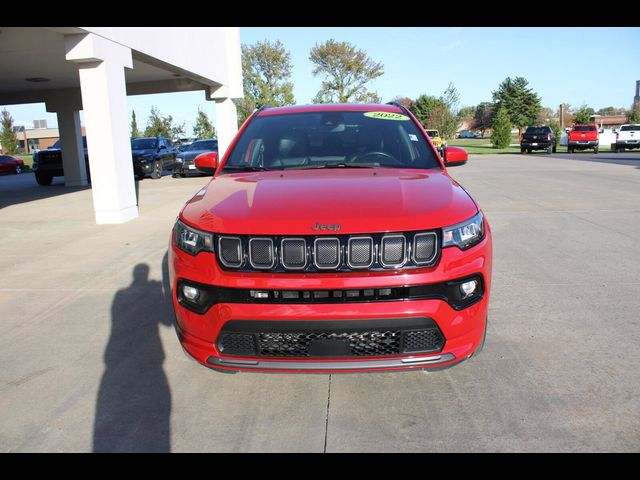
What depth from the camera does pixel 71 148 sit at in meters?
17.9

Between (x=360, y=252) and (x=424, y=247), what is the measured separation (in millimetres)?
324

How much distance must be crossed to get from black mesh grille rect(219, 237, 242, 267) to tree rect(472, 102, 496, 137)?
9308 cm

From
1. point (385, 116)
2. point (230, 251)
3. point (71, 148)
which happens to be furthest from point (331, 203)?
point (71, 148)

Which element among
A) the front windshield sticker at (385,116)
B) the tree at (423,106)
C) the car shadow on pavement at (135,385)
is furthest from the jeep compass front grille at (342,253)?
the tree at (423,106)

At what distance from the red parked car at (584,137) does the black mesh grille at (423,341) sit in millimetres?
36967

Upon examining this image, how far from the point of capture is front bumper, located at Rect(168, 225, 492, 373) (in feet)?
7.89

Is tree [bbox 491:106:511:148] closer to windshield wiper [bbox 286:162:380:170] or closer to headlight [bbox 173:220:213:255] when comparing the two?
windshield wiper [bbox 286:162:380:170]

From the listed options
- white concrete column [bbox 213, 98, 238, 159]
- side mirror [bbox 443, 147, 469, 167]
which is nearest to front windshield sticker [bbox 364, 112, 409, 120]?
side mirror [bbox 443, 147, 469, 167]

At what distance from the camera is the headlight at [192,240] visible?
263cm

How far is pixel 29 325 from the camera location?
4.24 meters

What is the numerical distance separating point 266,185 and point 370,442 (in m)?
1.58

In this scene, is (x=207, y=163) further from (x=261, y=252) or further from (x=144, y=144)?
(x=144, y=144)
